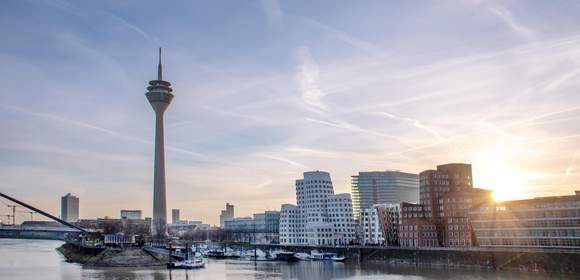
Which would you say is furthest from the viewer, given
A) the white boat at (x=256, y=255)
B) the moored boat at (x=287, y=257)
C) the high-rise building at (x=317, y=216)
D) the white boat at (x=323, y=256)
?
the high-rise building at (x=317, y=216)

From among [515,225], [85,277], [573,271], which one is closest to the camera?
[573,271]

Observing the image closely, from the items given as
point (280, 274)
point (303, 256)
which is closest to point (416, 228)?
point (303, 256)

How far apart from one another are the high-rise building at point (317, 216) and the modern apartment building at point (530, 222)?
62340 millimetres

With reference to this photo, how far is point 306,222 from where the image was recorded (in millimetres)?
164000

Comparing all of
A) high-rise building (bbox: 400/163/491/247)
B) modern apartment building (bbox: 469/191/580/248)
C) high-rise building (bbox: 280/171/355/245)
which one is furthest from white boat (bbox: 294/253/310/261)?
modern apartment building (bbox: 469/191/580/248)

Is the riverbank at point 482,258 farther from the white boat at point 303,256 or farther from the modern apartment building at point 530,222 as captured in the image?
the white boat at point 303,256

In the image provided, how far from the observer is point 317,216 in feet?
530

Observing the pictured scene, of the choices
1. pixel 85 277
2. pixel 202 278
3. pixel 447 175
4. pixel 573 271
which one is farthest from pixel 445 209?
pixel 85 277

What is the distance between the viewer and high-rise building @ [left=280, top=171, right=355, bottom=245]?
154750 millimetres

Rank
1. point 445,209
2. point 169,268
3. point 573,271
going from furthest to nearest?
point 445,209 → point 169,268 → point 573,271

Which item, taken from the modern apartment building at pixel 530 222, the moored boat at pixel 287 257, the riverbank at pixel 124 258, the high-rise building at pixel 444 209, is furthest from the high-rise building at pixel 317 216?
the modern apartment building at pixel 530 222

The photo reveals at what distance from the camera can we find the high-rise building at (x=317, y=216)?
155 metres

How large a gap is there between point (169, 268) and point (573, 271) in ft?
200

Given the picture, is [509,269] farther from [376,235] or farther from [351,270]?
[376,235]
